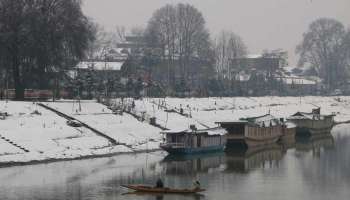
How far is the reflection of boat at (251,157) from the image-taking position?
61625mm

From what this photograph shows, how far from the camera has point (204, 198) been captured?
44594 millimetres

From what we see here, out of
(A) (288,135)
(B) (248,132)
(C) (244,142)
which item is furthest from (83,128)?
(A) (288,135)

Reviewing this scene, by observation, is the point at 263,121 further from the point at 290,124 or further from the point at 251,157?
the point at 251,157

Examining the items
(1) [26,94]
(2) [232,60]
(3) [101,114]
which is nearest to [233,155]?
(3) [101,114]

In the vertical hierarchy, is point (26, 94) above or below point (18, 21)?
below

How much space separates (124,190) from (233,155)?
25.6 m

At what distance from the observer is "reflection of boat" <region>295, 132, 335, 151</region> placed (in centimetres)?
8219

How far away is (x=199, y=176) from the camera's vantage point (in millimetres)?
54406

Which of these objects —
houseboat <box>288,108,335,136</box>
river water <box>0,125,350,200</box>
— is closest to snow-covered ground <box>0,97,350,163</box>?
river water <box>0,125,350,200</box>

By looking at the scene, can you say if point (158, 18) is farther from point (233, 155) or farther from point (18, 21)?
point (233, 155)

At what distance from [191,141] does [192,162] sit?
5636mm

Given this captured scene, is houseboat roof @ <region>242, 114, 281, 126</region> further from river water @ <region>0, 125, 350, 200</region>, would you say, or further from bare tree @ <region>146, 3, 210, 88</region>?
bare tree @ <region>146, 3, 210, 88</region>

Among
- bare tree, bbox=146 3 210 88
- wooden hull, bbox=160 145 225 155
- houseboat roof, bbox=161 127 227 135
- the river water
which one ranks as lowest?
the river water

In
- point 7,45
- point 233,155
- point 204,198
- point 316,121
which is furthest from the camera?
point 316,121
